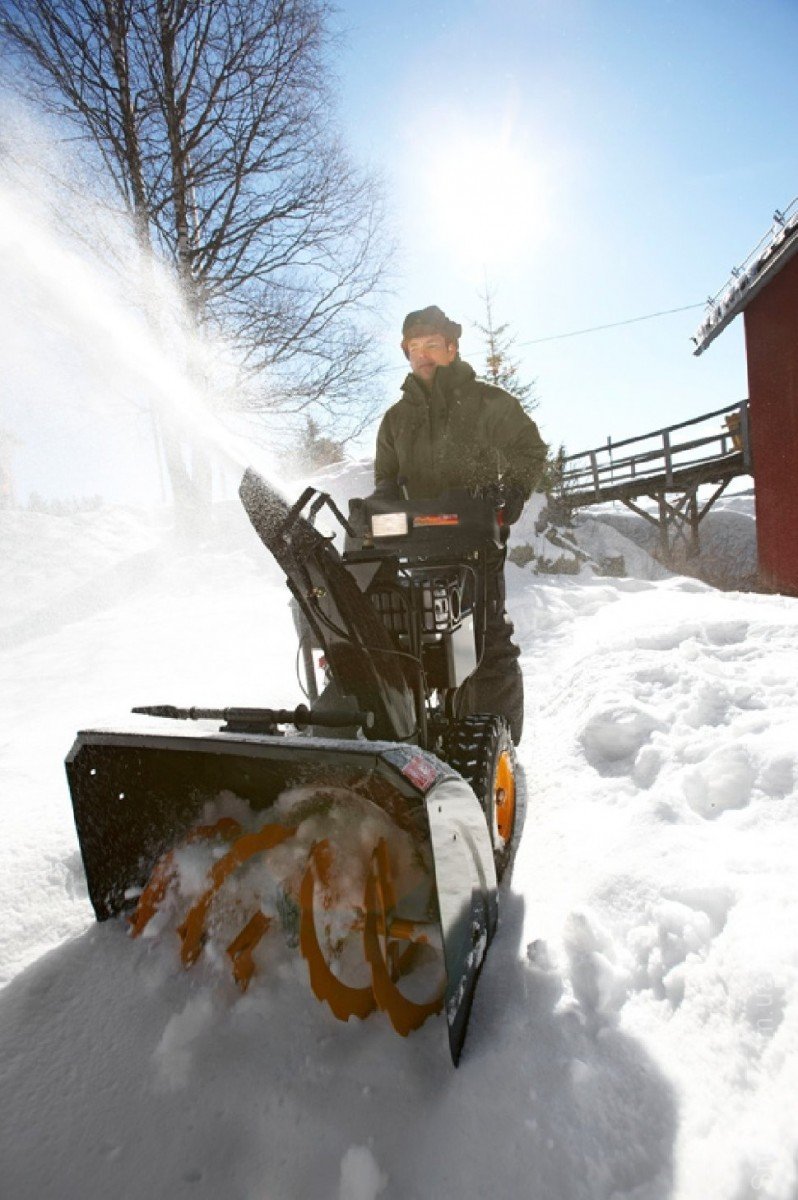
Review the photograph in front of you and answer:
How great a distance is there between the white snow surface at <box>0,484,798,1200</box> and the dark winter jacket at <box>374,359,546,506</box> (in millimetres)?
1616

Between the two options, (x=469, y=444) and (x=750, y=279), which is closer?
(x=469, y=444)

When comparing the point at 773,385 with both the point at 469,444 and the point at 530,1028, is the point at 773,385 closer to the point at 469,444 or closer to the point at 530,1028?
the point at 469,444

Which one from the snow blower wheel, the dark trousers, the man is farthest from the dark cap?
the snow blower wheel

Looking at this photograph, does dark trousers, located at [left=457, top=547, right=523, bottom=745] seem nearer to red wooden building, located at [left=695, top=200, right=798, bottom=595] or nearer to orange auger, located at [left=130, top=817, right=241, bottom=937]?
orange auger, located at [left=130, top=817, right=241, bottom=937]

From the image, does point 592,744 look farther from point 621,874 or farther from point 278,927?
point 278,927

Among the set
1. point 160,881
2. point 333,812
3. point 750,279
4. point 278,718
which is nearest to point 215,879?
point 160,881

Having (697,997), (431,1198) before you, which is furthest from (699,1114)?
(431,1198)

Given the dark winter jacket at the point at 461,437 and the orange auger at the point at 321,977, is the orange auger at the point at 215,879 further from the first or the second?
the dark winter jacket at the point at 461,437

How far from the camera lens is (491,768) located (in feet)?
6.83

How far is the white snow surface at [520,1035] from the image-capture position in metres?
1.16

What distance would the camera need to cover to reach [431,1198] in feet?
3.64

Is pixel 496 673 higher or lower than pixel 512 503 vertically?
lower

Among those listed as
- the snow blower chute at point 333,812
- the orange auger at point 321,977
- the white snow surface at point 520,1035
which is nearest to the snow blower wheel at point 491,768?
the snow blower chute at point 333,812

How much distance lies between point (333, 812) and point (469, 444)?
233 cm
